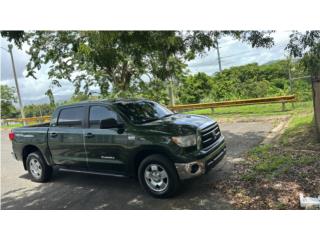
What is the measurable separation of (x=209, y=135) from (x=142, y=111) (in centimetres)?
142

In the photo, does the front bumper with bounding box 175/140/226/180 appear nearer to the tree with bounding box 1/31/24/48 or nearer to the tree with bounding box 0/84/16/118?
the tree with bounding box 1/31/24/48

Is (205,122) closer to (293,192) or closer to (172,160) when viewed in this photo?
(172,160)

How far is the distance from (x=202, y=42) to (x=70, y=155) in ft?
12.0

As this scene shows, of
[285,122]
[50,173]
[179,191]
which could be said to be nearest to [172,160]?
[179,191]

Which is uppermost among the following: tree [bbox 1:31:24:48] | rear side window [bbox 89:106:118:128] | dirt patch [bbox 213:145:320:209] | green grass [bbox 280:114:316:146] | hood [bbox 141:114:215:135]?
tree [bbox 1:31:24:48]

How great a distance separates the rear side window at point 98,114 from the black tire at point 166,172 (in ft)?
3.80

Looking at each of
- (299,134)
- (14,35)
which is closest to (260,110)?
(299,134)

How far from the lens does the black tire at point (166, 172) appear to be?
5.04 metres

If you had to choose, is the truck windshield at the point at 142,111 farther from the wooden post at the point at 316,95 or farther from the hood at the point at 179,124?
the wooden post at the point at 316,95

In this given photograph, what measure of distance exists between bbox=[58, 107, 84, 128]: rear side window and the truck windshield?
2.84 ft

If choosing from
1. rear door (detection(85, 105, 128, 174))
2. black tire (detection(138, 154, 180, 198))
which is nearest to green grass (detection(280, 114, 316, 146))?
black tire (detection(138, 154, 180, 198))

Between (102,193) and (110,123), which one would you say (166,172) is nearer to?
(110,123)

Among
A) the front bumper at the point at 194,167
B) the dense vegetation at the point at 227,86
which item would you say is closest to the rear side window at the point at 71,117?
the front bumper at the point at 194,167

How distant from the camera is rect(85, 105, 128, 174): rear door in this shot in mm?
5547
